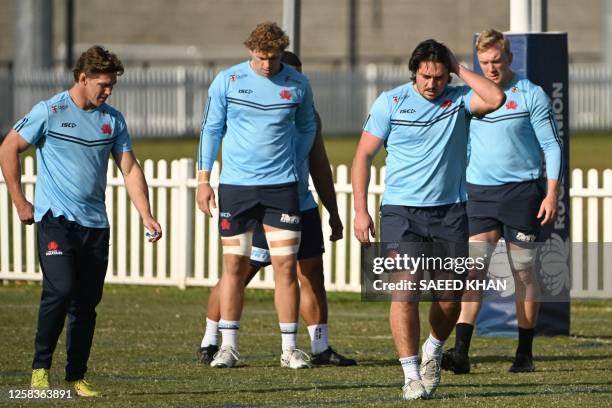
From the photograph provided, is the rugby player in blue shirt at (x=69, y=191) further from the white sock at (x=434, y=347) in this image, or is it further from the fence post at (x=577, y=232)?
the fence post at (x=577, y=232)

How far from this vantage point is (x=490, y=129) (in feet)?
31.9

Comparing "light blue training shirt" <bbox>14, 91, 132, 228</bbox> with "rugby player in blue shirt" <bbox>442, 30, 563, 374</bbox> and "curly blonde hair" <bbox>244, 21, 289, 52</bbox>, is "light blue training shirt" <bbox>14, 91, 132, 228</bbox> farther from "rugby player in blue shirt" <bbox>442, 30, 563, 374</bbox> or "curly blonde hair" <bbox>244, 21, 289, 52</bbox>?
"rugby player in blue shirt" <bbox>442, 30, 563, 374</bbox>

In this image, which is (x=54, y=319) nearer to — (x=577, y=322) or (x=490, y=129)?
(x=490, y=129)

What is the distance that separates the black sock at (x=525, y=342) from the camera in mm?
9719

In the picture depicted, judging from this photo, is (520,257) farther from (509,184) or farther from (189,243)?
(189,243)

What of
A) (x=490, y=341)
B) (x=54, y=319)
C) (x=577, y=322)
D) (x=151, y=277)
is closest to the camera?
(x=54, y=319)

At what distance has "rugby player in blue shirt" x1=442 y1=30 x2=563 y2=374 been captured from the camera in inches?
379

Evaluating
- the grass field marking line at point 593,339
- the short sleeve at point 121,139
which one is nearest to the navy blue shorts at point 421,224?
the short sleeve at point 121,139

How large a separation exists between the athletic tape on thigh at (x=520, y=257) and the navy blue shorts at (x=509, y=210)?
0.21 ft

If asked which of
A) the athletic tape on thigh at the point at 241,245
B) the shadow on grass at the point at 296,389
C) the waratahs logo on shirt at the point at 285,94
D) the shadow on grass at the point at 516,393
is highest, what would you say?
the waratahs logo on shirt at the point at 285,94

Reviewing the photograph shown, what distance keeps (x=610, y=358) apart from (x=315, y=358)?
1956 mm

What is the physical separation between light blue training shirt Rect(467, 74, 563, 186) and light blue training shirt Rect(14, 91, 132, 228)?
2.54m

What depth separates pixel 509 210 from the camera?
9.69 meters

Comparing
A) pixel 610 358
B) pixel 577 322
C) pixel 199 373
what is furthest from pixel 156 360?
pixel 577 322
